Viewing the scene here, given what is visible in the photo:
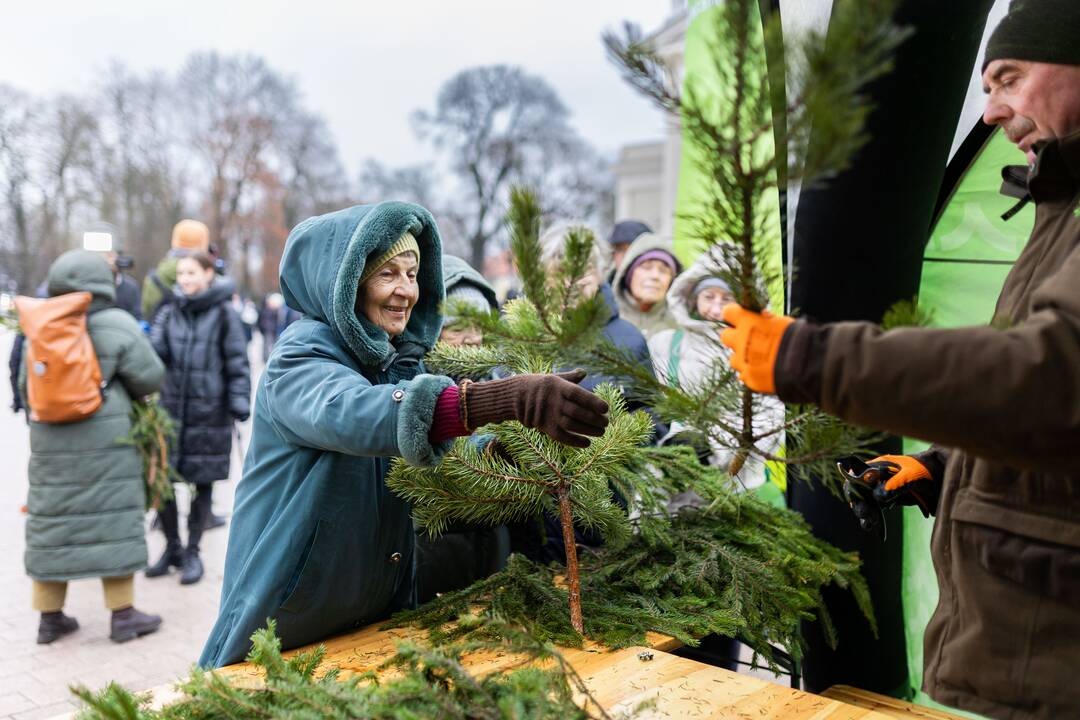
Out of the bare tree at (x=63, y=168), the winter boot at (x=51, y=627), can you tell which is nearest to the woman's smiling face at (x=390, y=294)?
the winter boot at (x=51, y=627)

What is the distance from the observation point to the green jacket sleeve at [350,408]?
1858 mm

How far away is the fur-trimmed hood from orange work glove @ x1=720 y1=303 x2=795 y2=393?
1057mm

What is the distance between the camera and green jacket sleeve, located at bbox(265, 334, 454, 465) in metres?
1.86

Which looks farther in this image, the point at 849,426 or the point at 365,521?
the point at 365,521

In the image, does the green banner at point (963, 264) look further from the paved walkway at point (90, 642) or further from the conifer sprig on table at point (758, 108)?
the paved walkway at point (90, 642)

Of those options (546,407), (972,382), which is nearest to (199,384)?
(546,407)

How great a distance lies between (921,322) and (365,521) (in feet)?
4.82

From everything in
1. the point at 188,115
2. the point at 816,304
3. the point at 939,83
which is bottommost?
the point at 816,304

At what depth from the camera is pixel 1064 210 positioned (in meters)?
1.48

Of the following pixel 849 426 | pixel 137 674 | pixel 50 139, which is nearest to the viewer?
pixel 849 426

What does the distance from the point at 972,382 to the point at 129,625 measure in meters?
4.62

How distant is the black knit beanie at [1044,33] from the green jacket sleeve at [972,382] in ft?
1.71

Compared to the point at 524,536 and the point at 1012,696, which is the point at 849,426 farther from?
the point at 524,536

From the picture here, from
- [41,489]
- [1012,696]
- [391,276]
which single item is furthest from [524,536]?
[41,489]
